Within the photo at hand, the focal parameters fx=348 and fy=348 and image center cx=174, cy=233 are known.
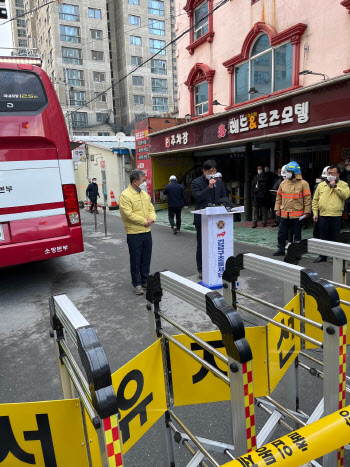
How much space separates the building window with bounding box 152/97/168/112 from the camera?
51156mm

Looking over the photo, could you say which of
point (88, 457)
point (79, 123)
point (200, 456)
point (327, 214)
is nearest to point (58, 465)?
point (88, 457)

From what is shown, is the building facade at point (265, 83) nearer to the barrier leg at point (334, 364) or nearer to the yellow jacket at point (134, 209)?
the yellow jacket at point (134, 209)

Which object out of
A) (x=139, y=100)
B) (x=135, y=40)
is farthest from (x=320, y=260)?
(x=135, y=40)

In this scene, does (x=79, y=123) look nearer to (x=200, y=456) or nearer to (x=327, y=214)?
(x=327, y=214)

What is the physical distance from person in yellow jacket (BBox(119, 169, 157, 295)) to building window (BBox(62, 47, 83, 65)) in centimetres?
4701

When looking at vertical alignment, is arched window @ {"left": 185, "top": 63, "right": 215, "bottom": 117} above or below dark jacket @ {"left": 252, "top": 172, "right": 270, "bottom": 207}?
above

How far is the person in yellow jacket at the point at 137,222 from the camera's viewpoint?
546 centimetres

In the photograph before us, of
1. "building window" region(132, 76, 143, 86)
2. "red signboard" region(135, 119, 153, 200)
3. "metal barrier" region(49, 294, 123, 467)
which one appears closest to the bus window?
"metal barrier" region(49, 294, 123, 467)

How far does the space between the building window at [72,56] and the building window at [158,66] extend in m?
10.2

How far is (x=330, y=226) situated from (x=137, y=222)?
396 centimetres

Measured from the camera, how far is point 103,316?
4.90 m

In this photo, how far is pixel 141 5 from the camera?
48781mm

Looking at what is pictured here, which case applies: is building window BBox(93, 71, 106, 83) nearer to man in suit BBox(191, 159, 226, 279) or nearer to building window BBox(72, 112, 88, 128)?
building window BBox(72, 112, 88, 128)

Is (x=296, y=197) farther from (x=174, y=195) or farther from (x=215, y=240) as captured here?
(x=174, y=195)
